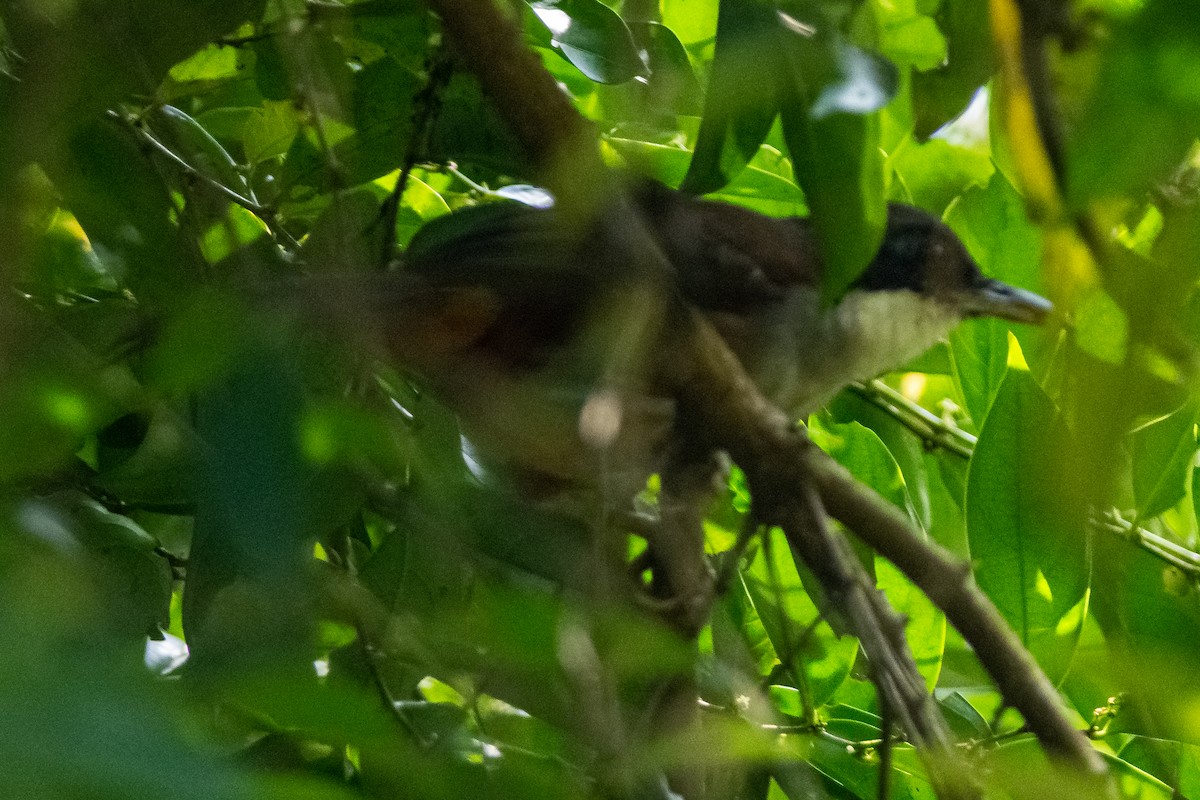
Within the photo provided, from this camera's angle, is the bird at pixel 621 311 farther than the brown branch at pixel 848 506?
Yes

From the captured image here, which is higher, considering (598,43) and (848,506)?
(598,43)

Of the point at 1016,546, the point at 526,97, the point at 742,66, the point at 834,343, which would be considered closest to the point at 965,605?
the point at 1016,546

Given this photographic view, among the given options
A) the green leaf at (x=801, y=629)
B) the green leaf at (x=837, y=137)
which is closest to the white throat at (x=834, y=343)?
the green leaf at (x=801, y=629)

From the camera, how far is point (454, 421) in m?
2.09

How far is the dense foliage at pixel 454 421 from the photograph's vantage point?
33.3 inches

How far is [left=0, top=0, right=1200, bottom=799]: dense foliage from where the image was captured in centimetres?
84

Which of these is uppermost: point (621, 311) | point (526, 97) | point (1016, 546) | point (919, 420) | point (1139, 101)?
point (1139, 101)

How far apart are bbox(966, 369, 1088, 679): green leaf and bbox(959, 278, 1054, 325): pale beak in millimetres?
765

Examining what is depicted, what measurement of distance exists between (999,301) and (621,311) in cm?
145

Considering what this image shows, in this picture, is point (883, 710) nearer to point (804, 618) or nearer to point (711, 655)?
point (711, 655)

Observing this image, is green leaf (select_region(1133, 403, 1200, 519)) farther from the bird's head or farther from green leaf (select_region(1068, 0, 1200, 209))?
green leaf (select_region(1068, 0, 1200, 209))

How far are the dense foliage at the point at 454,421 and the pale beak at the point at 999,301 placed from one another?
0.10 meters

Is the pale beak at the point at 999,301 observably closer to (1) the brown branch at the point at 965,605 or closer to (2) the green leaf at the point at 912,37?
(2) the green leaf at the point at 912,37

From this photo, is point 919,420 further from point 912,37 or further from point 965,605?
point 965,605
